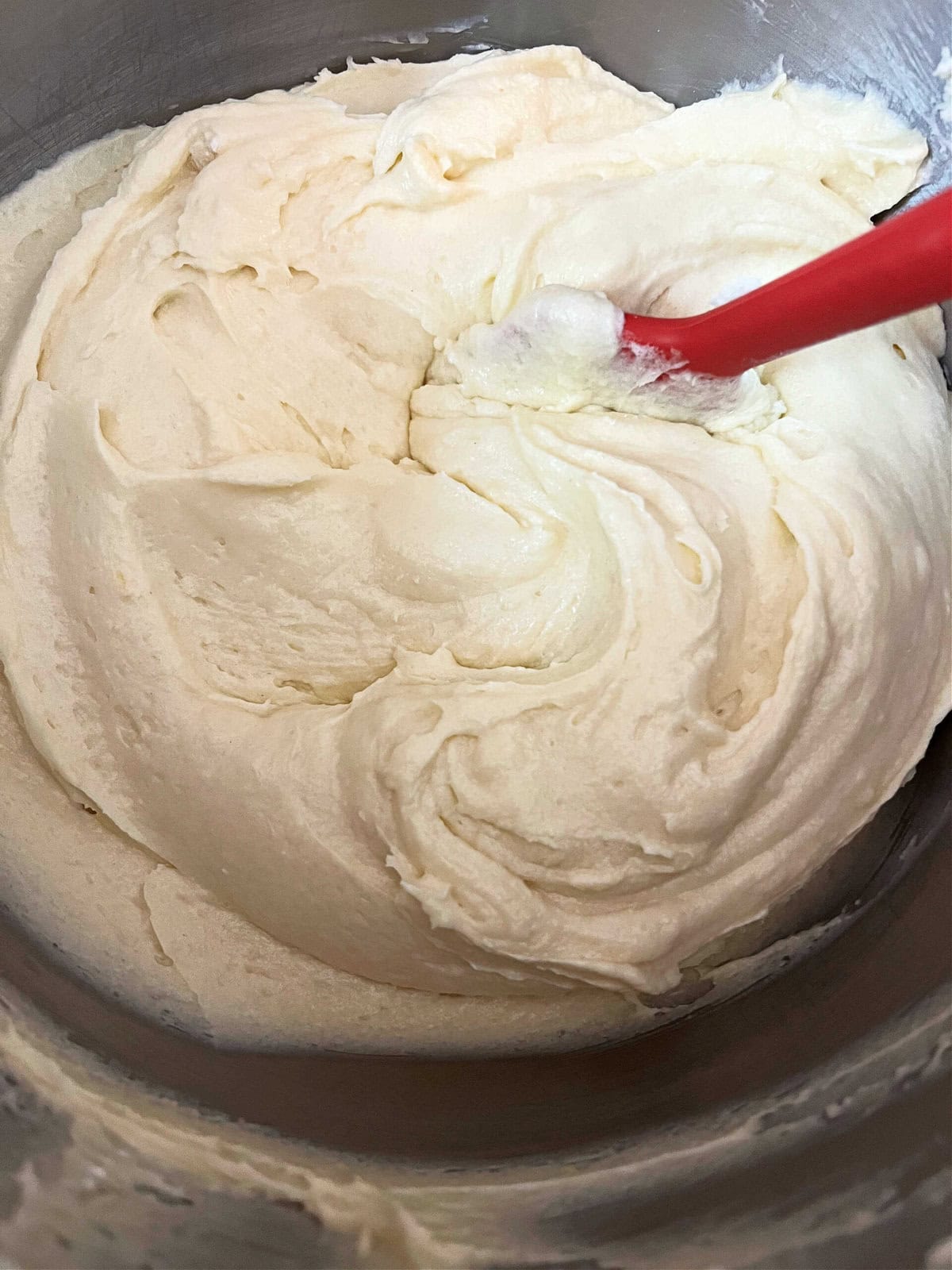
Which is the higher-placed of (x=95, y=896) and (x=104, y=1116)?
(x=95, y=896)

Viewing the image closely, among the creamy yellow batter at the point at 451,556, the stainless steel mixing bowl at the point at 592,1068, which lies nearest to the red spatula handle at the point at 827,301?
the creamy yellow batter at the point at 451,556

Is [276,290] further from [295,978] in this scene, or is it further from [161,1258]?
[161,1258]

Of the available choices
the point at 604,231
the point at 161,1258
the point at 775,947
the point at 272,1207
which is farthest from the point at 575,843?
the point at 604,231

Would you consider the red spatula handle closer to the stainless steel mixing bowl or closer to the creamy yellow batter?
the creamy yellow batter

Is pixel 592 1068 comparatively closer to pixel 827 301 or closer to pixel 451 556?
pixel 451 556

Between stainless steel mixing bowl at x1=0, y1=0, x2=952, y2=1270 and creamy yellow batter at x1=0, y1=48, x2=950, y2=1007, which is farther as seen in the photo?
creamy yellow batter at x1=0, y1=48, x2=950, y2=1007

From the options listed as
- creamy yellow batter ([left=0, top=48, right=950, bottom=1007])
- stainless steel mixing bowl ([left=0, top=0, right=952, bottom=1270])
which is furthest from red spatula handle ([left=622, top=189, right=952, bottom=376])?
stainless steel mixing bowl ([left=0, top=0, right=952, bottom=1270])

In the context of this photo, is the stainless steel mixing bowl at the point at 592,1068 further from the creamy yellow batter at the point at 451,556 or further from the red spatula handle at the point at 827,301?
the red spatula handle at the point at 827,301
